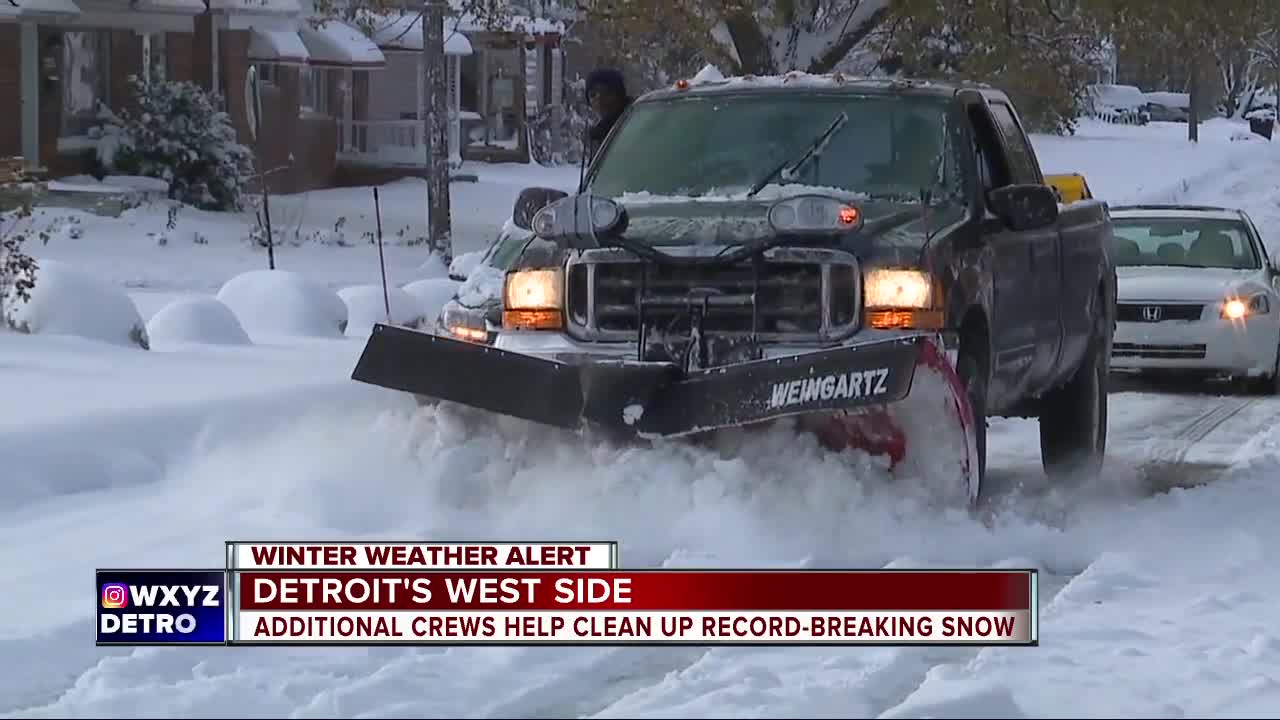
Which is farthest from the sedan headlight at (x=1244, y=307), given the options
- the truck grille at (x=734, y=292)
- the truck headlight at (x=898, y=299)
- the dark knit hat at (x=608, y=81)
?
the truck grille at (x=734, y=292)

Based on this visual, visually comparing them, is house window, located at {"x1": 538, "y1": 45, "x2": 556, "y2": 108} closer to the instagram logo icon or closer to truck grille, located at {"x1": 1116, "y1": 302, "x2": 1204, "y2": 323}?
truck grille, located at {"x1": 1116, "y1": 302, "x2": 1204, "y2": 323}

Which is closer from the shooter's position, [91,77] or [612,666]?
[612,666]

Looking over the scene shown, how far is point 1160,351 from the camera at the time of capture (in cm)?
1619

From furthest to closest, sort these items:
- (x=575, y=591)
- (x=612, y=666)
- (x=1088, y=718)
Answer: (x=575, y=591), (x=612, y=666), (x=1088, y=718)

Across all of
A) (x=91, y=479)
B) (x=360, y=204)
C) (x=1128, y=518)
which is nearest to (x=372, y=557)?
(x=91, y=479)

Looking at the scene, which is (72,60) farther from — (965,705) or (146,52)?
(965,705)

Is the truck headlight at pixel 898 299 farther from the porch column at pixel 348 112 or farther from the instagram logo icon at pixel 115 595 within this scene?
the porch column at pixel 348 112

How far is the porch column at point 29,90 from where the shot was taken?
1254 inches

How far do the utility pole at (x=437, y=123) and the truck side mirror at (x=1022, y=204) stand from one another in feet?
57.4

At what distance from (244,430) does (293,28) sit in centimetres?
2973

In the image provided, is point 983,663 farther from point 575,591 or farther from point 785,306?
point 785,306

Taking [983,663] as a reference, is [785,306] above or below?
above

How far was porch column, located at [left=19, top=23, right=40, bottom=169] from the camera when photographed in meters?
31.8

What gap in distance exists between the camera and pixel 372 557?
7.97 m
